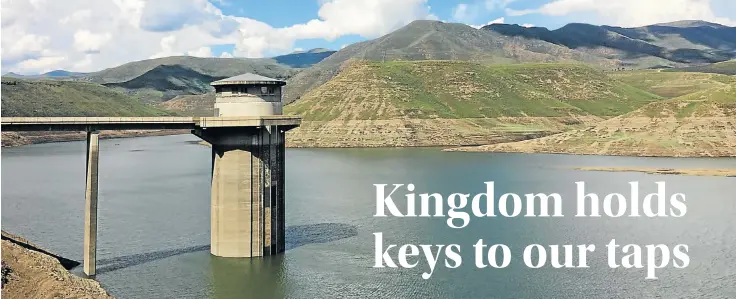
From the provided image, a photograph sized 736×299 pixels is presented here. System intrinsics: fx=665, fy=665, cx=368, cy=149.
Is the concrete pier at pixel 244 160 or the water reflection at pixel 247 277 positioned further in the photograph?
the concrete pier at pixel 244 160

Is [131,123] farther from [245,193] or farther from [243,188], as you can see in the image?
[245,193]

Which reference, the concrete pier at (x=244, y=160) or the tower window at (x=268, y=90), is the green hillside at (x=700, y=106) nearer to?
the tower window at (x=268, y=90)

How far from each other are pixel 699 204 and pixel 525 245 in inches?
1342

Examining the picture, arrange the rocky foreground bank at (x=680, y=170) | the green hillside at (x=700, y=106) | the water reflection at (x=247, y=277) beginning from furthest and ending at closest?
the green hillside at (x=700, y=106)
the rocky foreground bank at (x=680, y=170)
the water reflection at (x=247, y=277)

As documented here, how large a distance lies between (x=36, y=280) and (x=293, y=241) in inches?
919

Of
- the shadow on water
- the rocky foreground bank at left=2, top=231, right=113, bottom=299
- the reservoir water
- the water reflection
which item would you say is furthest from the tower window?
the rocky foreground bank at left=2, top=231, right=113, bottom=299

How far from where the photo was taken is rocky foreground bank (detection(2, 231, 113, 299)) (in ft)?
102

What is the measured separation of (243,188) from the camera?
45.8 m

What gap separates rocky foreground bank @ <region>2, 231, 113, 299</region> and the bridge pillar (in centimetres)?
1130

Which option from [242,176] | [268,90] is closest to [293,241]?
[242,176]

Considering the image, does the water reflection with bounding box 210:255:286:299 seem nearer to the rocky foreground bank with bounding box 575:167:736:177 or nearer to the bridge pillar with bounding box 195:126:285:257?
the bridge pillar with bounding box 195:126:285:257

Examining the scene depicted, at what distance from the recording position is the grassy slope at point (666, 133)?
5684 inches

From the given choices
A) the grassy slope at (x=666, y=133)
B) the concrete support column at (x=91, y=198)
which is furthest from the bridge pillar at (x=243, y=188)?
the grassy slope at (x=666, y=133)

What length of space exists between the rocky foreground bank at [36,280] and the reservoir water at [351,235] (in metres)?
4.81
